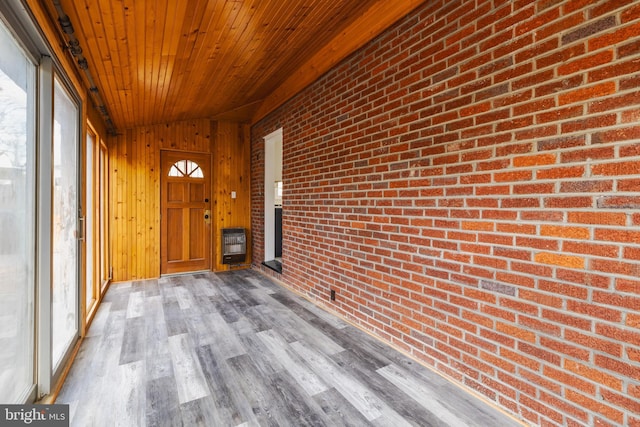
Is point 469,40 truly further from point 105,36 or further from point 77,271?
point 77,271

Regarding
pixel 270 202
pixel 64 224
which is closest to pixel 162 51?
pixel 64 224

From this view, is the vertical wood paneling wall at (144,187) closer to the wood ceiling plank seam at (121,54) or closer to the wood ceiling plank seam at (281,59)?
the wood ceiling plank seam at (121,54)

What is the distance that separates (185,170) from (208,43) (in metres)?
2.92

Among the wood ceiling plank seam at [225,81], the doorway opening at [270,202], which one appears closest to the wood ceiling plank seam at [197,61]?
the wood ceiling plank seam at [225,81]

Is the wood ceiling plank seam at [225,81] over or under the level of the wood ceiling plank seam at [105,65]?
over

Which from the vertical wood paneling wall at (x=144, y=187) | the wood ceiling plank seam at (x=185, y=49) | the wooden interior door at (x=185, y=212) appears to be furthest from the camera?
the wooden interior door at (x=185, y=212)

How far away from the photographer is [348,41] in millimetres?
2836

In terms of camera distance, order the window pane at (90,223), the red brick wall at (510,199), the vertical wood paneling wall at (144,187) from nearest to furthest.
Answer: the red brick wall at (510,199), the window pane at (90,223), the vertical wood paneling wall at (144,187)

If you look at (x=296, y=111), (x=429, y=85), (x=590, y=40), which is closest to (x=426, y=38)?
(x=429, y=85)

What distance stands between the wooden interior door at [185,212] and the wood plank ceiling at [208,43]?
1082 millimetres

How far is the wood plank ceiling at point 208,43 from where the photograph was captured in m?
1.95

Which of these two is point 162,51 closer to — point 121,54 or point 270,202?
point 121,54

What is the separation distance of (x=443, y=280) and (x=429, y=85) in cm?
138

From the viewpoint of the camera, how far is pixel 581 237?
1.40 metres
